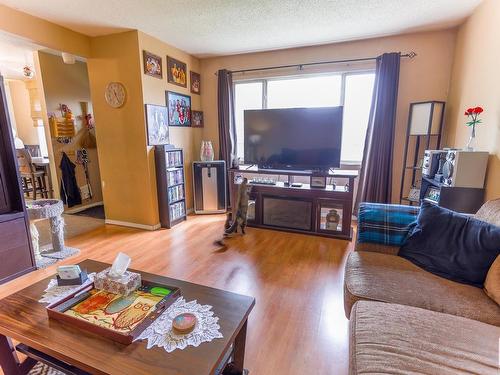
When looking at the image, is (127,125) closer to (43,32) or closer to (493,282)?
(43,32)

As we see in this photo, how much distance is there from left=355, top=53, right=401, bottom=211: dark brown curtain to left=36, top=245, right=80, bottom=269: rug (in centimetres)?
351

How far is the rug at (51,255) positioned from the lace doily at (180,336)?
2.05m

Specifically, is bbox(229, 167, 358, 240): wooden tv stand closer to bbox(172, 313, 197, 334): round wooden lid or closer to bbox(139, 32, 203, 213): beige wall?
bbox(139, 32, 203, 213): beige wall

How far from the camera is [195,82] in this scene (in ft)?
13.4

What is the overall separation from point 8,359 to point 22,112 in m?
6.07

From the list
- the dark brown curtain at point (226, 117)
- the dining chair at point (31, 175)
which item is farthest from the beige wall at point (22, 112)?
the dark brown curtain at point (226, 117)

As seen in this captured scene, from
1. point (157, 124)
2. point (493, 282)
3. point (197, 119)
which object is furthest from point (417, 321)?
point (197, 119)

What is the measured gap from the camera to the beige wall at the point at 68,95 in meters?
3.76

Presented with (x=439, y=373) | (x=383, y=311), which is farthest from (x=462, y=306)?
(x=439, y=373)

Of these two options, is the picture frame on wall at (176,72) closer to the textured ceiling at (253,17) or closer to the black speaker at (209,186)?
the textured ceiling at (253,17)

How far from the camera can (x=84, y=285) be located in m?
1.32

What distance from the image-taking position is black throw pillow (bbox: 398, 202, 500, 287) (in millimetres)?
1369

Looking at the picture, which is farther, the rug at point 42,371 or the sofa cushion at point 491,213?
the sofa cushion at point 491,213

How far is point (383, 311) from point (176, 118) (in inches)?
135
